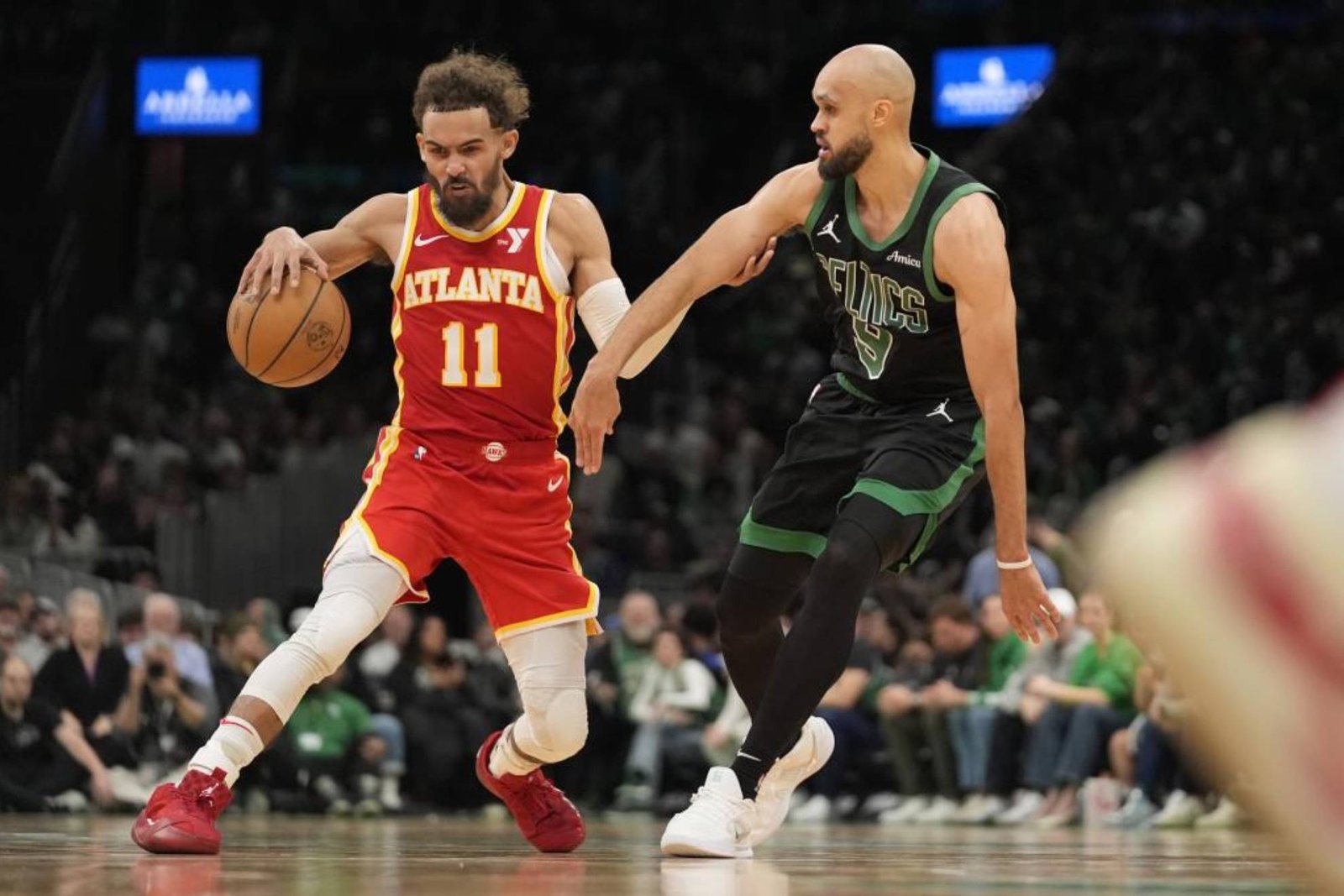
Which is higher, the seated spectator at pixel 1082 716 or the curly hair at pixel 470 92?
the curly hair at pixel 470 92

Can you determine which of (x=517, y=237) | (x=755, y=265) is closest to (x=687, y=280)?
(x=755, y=265)

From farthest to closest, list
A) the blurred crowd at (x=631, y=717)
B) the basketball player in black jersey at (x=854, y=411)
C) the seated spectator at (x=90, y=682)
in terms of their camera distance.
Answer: the seated spectator at (x=90, y=682) < the blurred crowd at (x=631, y=717) < the basketball player in black jersey at (x=854, y=411)

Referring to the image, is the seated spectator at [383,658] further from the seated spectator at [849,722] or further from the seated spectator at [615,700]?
the seated spectator at [849,722]

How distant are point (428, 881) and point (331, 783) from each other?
27.7 ft

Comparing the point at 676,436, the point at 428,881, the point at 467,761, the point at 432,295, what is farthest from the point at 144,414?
the point at 428,881

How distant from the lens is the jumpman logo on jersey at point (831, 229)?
219 inches

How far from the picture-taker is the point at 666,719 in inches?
490

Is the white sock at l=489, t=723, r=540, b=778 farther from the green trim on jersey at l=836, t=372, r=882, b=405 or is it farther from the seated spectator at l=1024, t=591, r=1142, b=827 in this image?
the seated spectator at l=1024, t=591, r=1142, b=827

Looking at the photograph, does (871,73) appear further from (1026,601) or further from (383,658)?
(383,658)

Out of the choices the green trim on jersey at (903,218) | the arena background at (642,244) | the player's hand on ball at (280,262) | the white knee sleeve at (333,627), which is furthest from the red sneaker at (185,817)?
the arena background at (642,244)

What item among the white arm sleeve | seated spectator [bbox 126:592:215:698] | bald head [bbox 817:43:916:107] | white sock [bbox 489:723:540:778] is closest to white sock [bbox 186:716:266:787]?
white sock [bbox 489:723:540:778]

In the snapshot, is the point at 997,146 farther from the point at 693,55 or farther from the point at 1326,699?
the point at 1326,699

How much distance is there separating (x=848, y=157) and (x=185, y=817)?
7.78 feet

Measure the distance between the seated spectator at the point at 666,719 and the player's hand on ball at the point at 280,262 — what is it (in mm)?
6808
